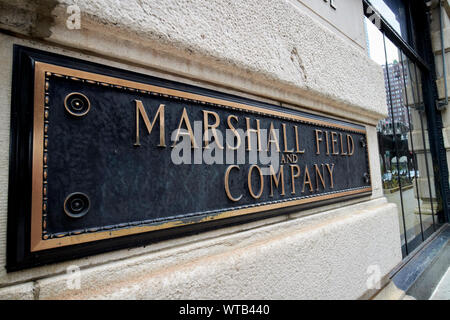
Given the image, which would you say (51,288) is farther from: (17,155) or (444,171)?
(444,171)

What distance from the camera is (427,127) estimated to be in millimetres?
4668

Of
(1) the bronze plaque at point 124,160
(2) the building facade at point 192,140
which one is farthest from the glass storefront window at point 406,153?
(1) the bronze plaque at point 124,160

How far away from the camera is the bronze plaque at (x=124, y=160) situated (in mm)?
725

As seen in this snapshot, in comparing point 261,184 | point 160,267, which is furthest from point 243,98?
point 160,267

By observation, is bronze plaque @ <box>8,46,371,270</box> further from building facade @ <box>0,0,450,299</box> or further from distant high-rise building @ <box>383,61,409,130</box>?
distant high-rise building @ <box>383,61,409,130</box>

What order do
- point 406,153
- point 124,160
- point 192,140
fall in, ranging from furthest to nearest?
point 406,153 < point 192,140 < point 124,160

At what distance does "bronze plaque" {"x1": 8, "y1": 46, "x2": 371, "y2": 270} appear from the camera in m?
0.72

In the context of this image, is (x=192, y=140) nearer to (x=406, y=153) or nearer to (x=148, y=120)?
(x=148, y=120)

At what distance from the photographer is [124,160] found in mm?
908

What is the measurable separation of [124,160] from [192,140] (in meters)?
0.30

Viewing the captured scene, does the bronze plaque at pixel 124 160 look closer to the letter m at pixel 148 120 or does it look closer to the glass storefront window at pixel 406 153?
the letter m at pixel 148 120

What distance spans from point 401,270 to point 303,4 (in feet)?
8.59

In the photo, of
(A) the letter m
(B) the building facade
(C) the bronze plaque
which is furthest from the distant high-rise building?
(A) the letter m

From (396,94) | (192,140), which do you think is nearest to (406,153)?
(396,94)
